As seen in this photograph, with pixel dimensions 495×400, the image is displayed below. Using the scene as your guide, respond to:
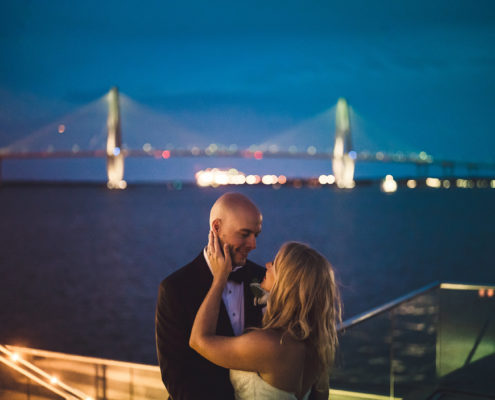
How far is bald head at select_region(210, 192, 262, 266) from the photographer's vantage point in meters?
1.77

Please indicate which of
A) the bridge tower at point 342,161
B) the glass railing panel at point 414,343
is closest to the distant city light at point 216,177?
the bridge tower at point 342,161

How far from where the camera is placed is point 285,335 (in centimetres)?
159

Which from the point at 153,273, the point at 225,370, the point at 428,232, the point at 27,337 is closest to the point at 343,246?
the point at 428,232

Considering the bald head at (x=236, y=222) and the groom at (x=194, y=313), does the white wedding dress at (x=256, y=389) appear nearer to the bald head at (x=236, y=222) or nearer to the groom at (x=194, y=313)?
the groom at (x=194, y=313)

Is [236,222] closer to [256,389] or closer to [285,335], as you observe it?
[285,335]

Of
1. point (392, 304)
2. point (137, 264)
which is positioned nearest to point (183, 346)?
point (392, 304)

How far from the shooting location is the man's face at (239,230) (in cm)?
177

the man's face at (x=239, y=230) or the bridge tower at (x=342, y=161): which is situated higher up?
the bridge tower at (x=342, y=161)

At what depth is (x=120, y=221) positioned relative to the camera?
4616 centimetres

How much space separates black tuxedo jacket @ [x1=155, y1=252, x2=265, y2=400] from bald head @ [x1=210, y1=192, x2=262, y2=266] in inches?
5.8

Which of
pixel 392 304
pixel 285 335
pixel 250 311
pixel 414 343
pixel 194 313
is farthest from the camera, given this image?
pixel 414 343

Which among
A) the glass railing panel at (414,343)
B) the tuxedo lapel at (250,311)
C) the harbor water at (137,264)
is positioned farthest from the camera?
the harbor water at (137,264)

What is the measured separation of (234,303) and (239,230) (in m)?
0.23

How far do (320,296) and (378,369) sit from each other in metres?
2.30
